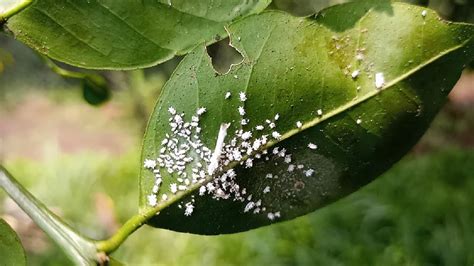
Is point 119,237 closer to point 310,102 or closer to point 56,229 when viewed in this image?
point 56,229

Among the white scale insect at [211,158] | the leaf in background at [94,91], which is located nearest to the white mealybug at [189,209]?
the white scale insect at [211,158]

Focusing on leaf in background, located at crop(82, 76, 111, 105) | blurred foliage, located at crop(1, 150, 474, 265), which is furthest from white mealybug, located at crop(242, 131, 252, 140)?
blurred foliage, located at crop(1, 150, 474, 265)

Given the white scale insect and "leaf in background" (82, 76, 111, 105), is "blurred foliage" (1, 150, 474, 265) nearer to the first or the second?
"leaf in background" (82, 76, 111, 105)

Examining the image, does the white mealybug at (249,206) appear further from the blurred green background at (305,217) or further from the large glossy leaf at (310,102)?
the blurred green background at (305,217)

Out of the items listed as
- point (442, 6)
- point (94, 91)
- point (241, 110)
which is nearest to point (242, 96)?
point (241, 110)

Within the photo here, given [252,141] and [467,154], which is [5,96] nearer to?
[467,154]
